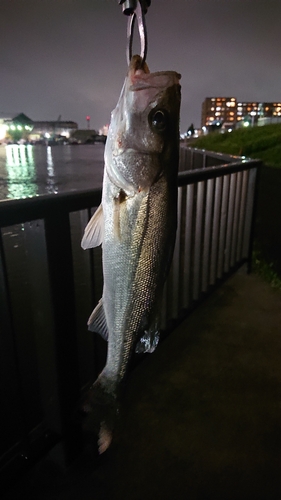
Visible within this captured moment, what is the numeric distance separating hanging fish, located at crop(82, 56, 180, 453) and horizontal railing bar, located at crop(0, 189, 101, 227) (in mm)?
349

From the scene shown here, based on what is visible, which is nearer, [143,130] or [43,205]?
[143,130]

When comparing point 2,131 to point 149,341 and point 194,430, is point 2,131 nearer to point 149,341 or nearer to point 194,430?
point 194,430

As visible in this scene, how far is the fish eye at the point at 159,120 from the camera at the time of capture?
1476 millimetres

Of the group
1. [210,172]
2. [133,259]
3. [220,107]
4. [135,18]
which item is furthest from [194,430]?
[220,107]

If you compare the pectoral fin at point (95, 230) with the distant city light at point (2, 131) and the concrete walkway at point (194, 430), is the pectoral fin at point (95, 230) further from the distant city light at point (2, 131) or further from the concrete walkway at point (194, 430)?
the distant city light at point (2, 131)

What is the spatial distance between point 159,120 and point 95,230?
0.57m

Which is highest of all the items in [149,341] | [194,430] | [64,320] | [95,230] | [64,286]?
[95,230]

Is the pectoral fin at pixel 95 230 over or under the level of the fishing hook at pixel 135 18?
under

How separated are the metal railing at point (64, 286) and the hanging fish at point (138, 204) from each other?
418mm

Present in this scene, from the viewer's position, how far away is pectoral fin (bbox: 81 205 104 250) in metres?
1.68

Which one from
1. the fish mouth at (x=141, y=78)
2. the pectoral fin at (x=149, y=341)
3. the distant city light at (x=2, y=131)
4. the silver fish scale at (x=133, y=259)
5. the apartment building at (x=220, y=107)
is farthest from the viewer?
the apartment building at (x=220, y=107)

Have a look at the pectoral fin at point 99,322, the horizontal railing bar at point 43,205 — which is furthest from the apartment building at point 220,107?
the pectoral fin at point 99,322

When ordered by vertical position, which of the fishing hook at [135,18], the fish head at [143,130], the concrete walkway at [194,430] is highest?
the fishing hook at [135,18]

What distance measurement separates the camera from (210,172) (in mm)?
3688
